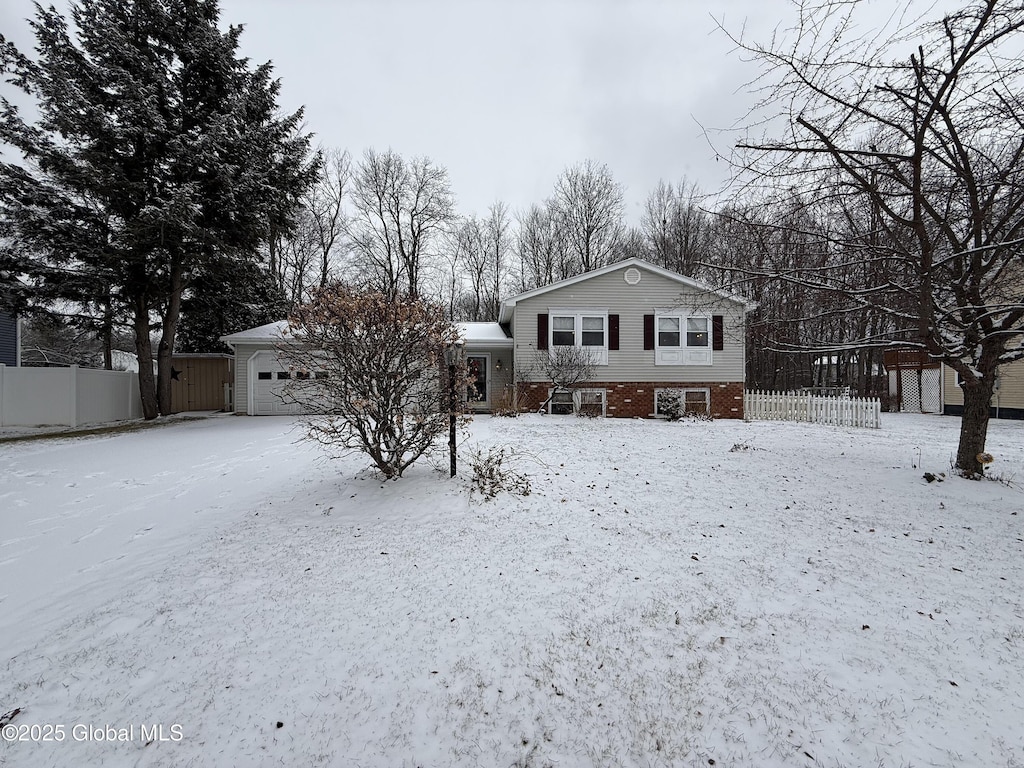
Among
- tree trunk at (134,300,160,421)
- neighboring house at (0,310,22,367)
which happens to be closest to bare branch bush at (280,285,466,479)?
tree trunk at (134,300,160,421)

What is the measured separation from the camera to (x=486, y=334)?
15.5 meters

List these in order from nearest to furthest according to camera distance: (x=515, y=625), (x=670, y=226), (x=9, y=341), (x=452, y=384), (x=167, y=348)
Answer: (x=515, y=625) < (x=452, y=384) < (x=167, y=348) < (x=9, y=341) < (x=670, y=226)

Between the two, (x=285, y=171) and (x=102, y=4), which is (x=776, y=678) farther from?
(x=102, y=4)

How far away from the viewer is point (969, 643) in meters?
2.53

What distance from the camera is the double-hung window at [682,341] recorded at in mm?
13852

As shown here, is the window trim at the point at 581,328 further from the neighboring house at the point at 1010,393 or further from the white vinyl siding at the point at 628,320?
the neighboring house at the point at 1010,393

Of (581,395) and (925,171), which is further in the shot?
(581,395)

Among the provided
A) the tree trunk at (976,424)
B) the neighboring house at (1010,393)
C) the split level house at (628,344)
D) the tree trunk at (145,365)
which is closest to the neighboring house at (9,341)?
the tree trunk at (145,365)

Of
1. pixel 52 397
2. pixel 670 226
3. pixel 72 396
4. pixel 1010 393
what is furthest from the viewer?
pixel 670 226

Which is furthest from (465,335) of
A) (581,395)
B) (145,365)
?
(145,365)

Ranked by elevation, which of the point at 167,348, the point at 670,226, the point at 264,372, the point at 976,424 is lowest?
the point at 976,424

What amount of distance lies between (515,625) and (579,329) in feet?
39.0

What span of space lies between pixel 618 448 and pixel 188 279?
1393cm

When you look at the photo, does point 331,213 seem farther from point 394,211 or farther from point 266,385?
point 266,385
